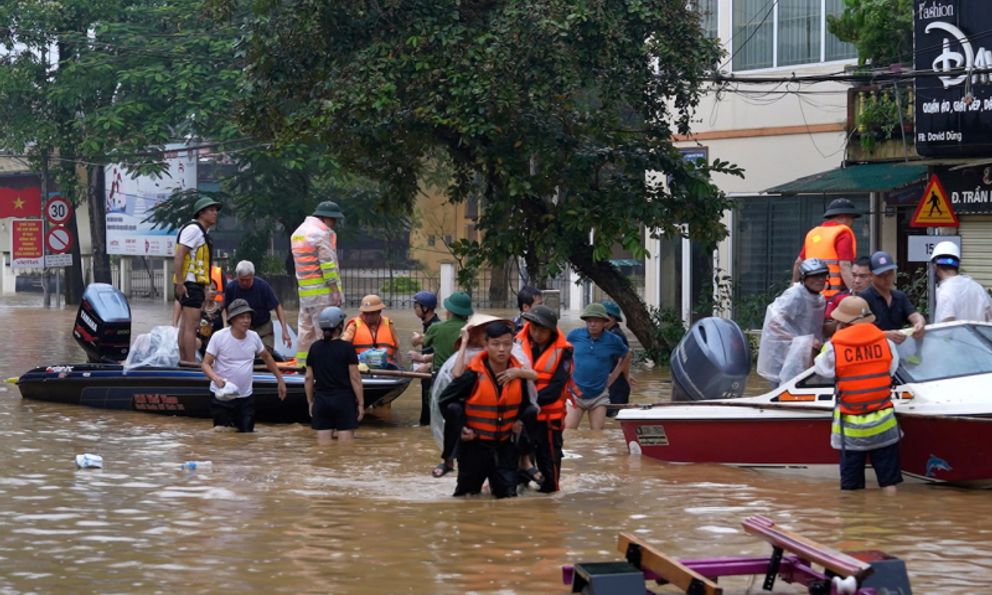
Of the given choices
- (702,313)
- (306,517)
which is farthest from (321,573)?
(702,313)

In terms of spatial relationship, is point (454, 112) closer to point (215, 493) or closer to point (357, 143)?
point (357, 143)

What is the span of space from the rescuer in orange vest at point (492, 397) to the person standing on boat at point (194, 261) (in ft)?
20.5

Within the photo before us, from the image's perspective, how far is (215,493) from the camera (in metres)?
11.6

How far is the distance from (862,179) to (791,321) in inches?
402

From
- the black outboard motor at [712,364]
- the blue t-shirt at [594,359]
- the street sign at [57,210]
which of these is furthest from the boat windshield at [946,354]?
the street sign at [57,210]

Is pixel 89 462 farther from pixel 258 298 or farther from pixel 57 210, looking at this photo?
pixel 57 210

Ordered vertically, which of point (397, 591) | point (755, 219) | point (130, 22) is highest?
point (130, 22)

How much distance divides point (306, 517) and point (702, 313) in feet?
52.7

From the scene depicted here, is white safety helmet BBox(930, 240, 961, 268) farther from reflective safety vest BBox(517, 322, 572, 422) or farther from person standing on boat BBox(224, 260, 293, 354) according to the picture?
person standing on boat BBox(224, 260, 293, 354)

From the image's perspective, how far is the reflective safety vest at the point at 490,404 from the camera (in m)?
10.6

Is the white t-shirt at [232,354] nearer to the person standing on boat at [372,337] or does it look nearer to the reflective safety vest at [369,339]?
the person standing on boat at [372,337]

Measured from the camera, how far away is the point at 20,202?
58.1 metres

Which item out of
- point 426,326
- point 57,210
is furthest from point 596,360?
point 57,210

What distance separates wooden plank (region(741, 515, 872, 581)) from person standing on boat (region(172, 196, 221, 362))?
9386mm
